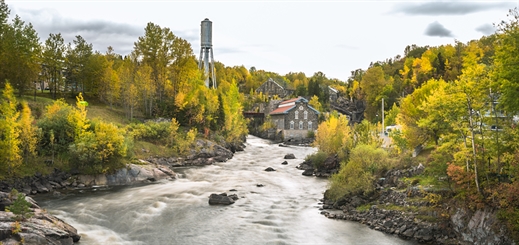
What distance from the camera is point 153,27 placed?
5791 centimetres

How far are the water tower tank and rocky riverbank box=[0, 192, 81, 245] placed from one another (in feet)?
228

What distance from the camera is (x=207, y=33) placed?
88438 mm

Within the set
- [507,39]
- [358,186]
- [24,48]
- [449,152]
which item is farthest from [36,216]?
[24,48]

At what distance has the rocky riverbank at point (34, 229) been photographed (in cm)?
1827

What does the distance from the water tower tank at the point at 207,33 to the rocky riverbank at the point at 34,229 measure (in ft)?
228

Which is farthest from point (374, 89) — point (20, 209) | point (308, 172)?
point (20, 209)

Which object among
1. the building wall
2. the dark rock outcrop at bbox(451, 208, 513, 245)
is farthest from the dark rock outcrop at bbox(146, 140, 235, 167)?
the dark rock outcrop at bbox(451, 208, 513, 245)

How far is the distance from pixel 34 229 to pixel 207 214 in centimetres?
1086

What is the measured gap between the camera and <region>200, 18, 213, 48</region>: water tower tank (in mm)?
87688

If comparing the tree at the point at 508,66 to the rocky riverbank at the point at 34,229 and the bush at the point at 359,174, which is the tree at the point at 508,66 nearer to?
the bush at the point at 359,174

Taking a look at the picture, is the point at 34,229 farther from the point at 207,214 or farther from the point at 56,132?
the point at 56,132

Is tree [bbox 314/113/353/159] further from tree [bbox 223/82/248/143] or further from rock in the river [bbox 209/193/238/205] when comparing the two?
tree [bbox 223/82/248/143]

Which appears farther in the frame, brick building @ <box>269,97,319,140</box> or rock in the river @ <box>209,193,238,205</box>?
brick building @ <box>269,97,319,140</box>

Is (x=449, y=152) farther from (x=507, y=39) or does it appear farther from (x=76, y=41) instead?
(x=76, y=41)
